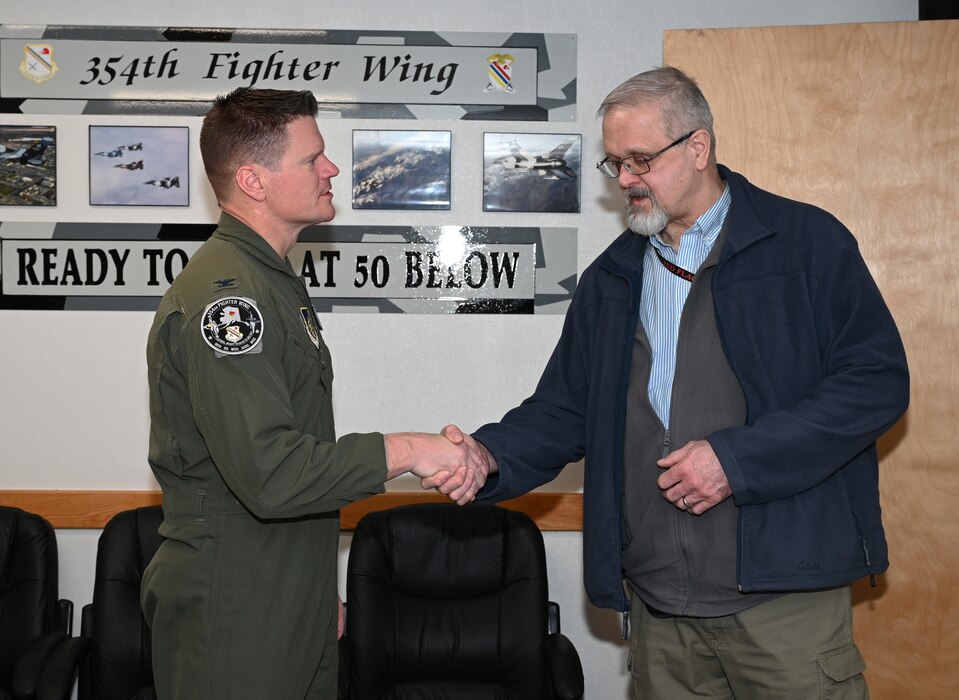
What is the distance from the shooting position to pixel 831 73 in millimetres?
3014

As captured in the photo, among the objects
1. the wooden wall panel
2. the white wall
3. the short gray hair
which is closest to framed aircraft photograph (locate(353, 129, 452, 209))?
the white wall

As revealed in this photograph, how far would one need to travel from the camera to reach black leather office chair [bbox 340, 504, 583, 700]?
9.70 ft

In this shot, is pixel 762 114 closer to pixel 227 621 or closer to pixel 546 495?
pixel 546 495

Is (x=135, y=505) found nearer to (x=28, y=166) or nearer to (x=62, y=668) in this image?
(x=62, y=668)

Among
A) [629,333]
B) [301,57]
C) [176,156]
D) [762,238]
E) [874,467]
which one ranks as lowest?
[874,467]

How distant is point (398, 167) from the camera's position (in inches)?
131

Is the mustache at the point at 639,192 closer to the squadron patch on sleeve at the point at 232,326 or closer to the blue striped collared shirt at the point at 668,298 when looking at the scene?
the blue striped collared shirt at the point at 668,298

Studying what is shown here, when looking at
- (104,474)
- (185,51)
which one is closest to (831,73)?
(185,51)

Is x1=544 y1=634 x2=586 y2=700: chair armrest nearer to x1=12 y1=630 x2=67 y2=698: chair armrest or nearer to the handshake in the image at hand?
the handshake

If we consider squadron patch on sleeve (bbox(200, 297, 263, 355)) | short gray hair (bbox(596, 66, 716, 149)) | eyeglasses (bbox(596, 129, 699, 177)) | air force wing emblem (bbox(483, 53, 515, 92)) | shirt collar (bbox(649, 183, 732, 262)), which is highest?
air force wing emblem (bbox(483, 53, 515, 92))

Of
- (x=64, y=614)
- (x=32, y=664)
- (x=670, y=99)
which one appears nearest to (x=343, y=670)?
(x=32, y=664)

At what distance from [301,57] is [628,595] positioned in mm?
2127

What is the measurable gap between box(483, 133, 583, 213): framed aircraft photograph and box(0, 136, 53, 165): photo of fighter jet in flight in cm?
155

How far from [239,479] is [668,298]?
1.06 m
